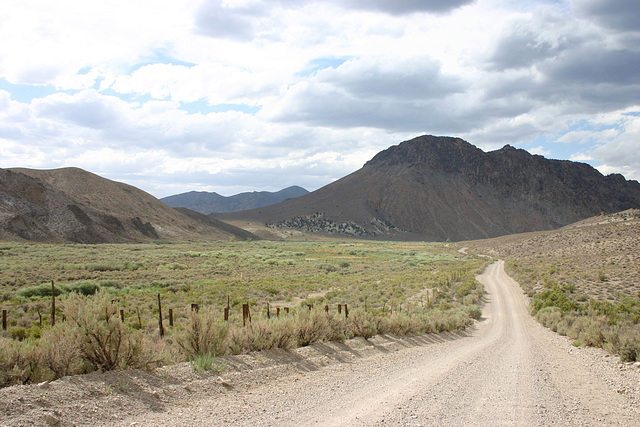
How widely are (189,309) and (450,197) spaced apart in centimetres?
15069

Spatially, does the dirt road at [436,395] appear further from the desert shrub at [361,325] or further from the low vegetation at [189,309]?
the low vegetation at [189,309]

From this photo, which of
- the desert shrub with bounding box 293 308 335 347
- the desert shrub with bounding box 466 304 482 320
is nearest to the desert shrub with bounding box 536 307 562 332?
the desert shrub with bounding box 466 304 482 320

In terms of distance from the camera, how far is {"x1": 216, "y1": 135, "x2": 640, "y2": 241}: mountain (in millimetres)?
144500

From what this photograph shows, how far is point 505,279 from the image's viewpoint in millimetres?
36812

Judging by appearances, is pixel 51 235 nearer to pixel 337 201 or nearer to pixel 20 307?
pixel 20 307

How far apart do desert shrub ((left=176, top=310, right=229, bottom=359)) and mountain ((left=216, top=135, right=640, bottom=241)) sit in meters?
125

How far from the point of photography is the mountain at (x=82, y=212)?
63156mm

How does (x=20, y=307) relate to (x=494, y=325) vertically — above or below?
above

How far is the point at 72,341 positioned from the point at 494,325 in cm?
1684

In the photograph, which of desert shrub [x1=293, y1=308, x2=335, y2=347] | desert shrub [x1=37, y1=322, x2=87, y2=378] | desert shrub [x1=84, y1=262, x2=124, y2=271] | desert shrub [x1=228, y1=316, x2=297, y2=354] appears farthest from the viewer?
desert shrub [x1=84, y1=262, x2=124, y2=271]

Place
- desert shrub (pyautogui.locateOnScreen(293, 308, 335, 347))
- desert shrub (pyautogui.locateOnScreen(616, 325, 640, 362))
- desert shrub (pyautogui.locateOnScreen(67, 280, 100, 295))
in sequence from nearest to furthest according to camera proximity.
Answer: desert shrub (pyautogui.locateOnScreen(616, 325, 640, 362)), desert shrub (pyautogui.locateOnScreen(293, 308, 335, 347)), desert shrub (pyautogui.locateOnScreen(67, 280, 100, 295))

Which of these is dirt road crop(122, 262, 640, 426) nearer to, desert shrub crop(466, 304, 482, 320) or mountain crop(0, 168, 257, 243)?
desert shrub crop(466, 304, 482, 320)

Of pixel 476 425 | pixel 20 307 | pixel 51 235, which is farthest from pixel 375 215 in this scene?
pixel 476 425

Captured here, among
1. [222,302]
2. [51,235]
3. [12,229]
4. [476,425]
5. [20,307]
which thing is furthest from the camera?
[51,235]
